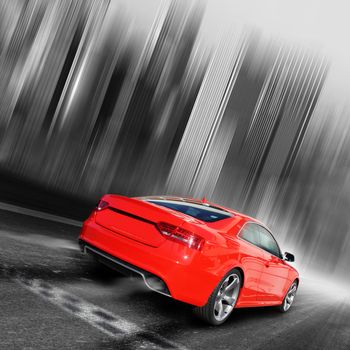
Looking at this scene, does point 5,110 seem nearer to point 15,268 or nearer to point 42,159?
point 42,159

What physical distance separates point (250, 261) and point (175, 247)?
133 centimetres

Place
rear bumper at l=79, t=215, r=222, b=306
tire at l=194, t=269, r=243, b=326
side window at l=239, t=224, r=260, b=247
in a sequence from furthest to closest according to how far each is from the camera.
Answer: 1. side window at l=239, t=224, r=260, b=247
2. tire at l=194, t=269, r=243, b=326
3. rear bumper at l=79, t=215, r=222, b=306

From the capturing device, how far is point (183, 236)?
4.51 meters

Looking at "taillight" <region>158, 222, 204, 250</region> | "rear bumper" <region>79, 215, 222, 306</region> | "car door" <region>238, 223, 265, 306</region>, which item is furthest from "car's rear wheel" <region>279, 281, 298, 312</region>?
"taillight" <region>158, 222, 204, 250</region>

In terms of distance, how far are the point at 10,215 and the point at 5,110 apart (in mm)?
88001

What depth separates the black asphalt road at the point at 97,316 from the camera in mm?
3385

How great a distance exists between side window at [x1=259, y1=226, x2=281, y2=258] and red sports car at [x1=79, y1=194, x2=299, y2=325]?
14.2 inches

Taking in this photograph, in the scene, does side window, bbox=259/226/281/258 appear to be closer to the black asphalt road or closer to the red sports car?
the red sports car

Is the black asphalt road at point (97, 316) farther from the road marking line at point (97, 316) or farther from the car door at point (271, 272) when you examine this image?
the car door at point (271, 272)

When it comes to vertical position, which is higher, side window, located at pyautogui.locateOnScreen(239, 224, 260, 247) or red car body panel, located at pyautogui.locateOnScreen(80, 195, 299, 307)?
side window, located at pyautogui.locateOnScreen(239, 224, 260, 247)

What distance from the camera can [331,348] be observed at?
5457 mm

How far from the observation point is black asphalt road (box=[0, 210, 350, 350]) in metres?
3.38

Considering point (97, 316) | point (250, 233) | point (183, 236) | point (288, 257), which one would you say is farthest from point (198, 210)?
point (288, 257)

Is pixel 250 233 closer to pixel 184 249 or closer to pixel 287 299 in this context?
pixel 184 249
